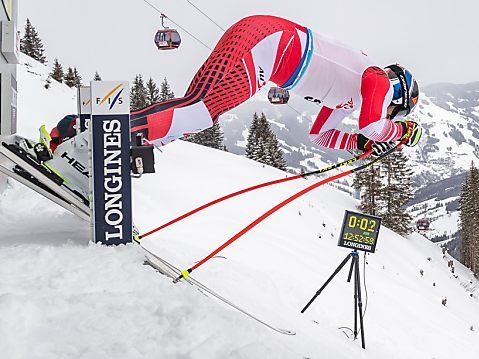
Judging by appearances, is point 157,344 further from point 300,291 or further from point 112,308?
point 300,291

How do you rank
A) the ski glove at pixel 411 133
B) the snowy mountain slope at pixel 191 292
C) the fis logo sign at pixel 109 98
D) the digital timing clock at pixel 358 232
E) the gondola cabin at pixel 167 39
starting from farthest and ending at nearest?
the gondola cabin at pixel 167 39 → the digital timing clock at pixel 358 232 → the ski glove at pixel 411 133 → the fis logo sign at pixel 109 98 → the snowy mountain slope at pixel 191 292

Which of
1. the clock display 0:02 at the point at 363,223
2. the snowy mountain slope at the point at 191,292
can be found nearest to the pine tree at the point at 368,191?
the snowy mountain slope at the point at 191,292

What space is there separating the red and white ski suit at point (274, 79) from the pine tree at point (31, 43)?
38215mm

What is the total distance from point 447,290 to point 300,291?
10716 mm

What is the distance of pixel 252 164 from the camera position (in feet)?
58.2

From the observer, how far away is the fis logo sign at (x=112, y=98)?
293 cm

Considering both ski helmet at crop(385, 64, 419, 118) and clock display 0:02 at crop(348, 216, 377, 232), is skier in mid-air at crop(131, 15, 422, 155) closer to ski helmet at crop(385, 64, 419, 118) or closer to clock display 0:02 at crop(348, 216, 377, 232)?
ski helmet at crop(385, 64, 419, 118)

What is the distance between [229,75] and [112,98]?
943mm

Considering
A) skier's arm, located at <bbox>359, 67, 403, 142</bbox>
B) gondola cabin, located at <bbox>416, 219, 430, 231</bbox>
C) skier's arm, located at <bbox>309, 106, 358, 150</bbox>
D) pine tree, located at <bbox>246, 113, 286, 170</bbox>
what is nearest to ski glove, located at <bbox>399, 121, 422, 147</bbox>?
skier's arm, located at <bbox>359, 67, 403, 142</bbox>

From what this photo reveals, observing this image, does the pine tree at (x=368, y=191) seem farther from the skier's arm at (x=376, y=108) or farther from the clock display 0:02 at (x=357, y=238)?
the skier's arm at (x=376, y=108)

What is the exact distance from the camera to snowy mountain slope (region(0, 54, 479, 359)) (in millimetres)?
1675

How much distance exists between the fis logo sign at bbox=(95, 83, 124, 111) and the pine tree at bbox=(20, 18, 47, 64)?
38.4 metres

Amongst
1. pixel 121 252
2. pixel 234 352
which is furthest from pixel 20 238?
pixel 234 352

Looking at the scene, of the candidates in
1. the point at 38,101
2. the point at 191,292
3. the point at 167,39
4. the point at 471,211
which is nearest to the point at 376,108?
the point at 191,292
